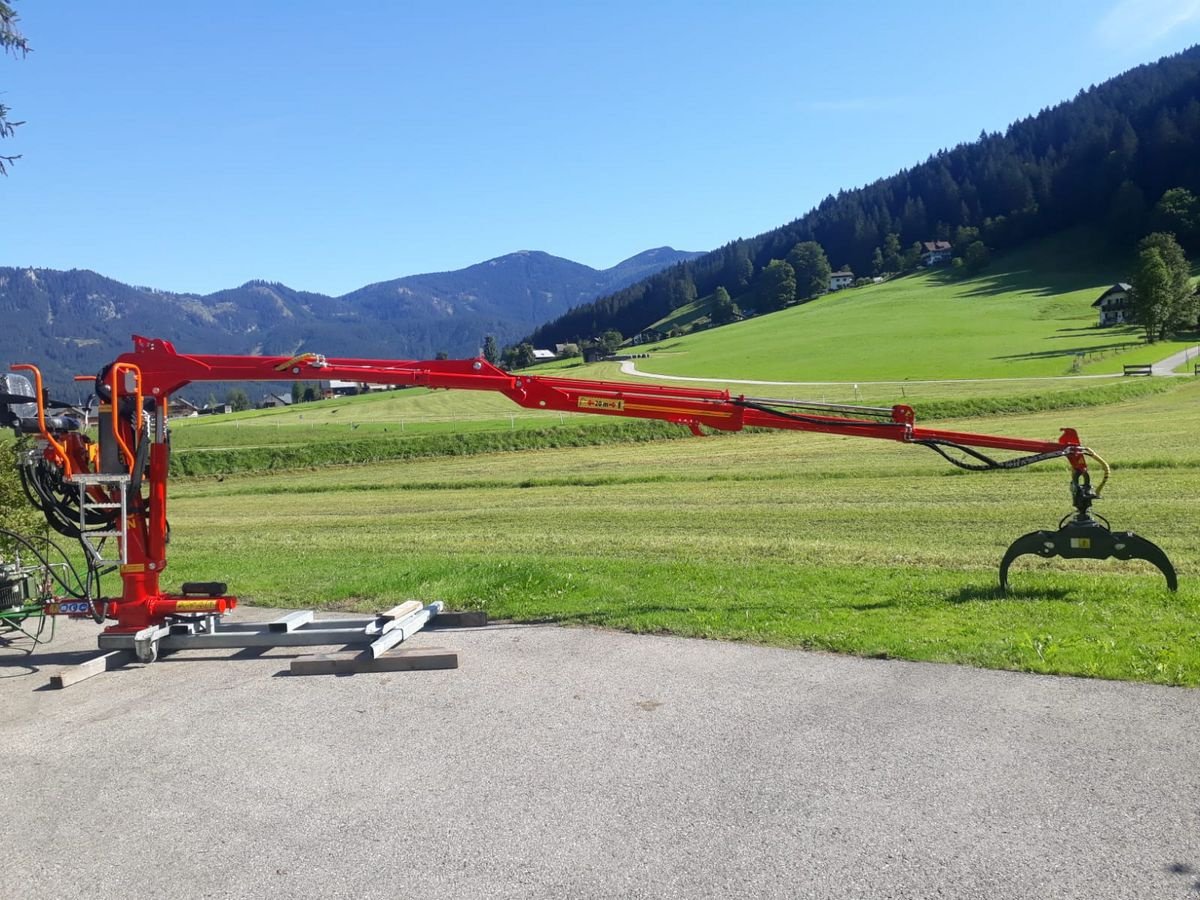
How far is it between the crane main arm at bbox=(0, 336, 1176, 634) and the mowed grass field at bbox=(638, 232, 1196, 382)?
61.8m

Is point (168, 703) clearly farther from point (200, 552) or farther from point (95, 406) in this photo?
point (200, 552)

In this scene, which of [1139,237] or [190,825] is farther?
[1139,237]

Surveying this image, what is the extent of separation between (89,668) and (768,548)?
32.2 ft

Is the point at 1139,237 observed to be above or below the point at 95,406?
above

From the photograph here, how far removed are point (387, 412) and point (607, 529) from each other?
1955 inches

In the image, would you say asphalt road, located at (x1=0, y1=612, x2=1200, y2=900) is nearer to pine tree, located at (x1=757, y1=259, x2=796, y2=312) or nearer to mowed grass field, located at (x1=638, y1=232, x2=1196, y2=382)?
mowed grass field, located at (x1=638, y1=232, x2=1196, y2=382)

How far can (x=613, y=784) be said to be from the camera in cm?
534

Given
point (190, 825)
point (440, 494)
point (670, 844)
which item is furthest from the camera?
point (440, 494)

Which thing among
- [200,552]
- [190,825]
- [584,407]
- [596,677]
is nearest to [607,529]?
[200,552]

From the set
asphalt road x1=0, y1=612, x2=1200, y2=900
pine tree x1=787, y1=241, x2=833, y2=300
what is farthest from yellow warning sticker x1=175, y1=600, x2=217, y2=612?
pine tree x1=787, y1=241, x2=833, y2=300

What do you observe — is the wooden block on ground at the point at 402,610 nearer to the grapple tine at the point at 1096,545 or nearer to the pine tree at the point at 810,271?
the grapple tine at the point at 1096,545

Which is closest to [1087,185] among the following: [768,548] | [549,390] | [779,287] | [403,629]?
[779,287]

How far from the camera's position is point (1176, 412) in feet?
118

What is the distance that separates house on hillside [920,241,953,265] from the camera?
176m
